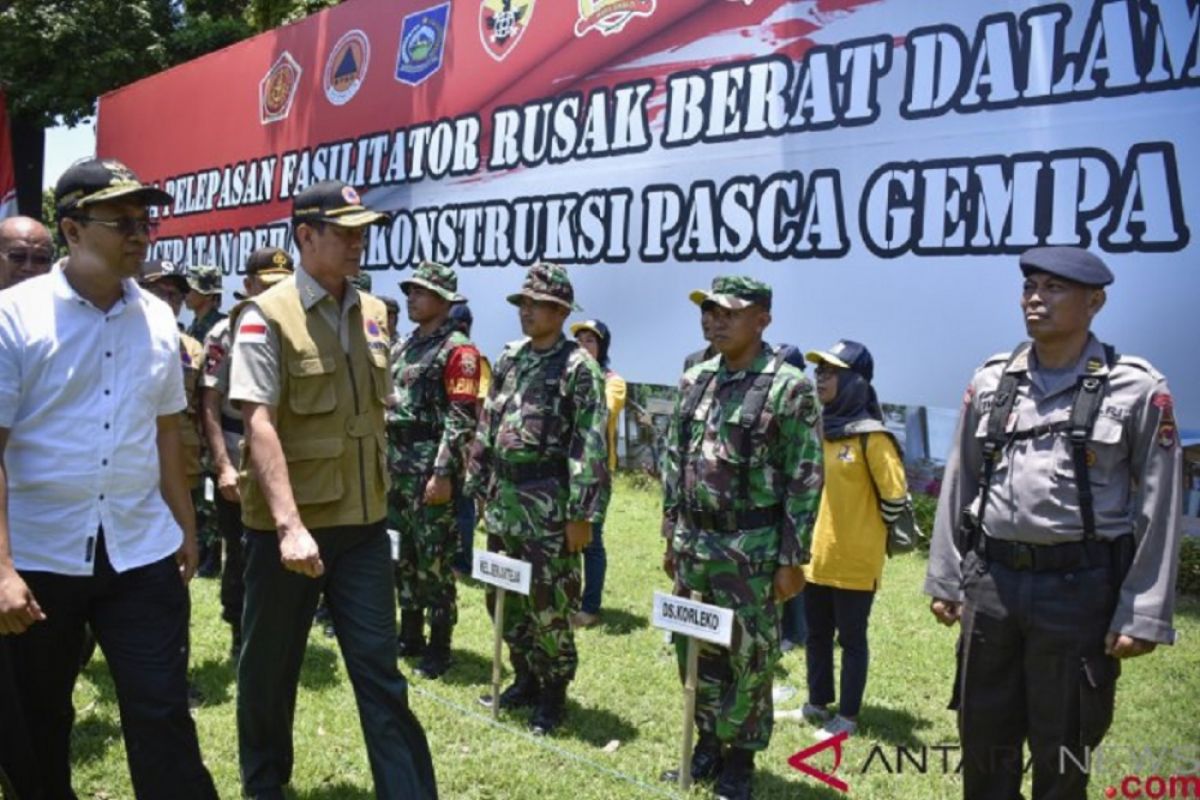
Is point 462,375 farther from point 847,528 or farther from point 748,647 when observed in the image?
point 748,647

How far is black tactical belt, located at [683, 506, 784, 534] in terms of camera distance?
392 cm

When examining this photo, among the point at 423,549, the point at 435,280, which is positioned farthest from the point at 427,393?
the point at 423,549

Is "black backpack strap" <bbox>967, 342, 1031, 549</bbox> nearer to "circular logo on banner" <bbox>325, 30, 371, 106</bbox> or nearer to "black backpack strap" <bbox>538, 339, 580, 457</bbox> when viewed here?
"black backpack strap" <bbox>538, 339, 580, 457</bbox>

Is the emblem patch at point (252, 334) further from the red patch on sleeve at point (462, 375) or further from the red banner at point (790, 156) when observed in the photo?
the red banner at point (790, 156)

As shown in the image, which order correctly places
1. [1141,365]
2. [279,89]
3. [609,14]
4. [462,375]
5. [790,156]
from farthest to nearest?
[279,89], [609,14], [790,156], [462,375], [1141,365]

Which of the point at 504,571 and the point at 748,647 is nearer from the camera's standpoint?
the point at 748,647

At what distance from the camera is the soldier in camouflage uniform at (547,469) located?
4.66 m

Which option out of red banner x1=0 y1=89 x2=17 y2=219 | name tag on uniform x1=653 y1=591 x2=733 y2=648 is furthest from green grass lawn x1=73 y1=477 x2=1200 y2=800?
red banner x1=0 y1=89 x2=17 y2=219

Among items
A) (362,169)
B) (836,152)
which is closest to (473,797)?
(836,152)

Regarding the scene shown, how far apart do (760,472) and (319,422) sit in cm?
162

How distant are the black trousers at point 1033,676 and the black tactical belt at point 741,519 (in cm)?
80

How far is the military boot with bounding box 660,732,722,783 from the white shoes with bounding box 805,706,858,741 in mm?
683

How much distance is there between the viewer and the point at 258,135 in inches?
558

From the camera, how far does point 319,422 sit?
341 cm
